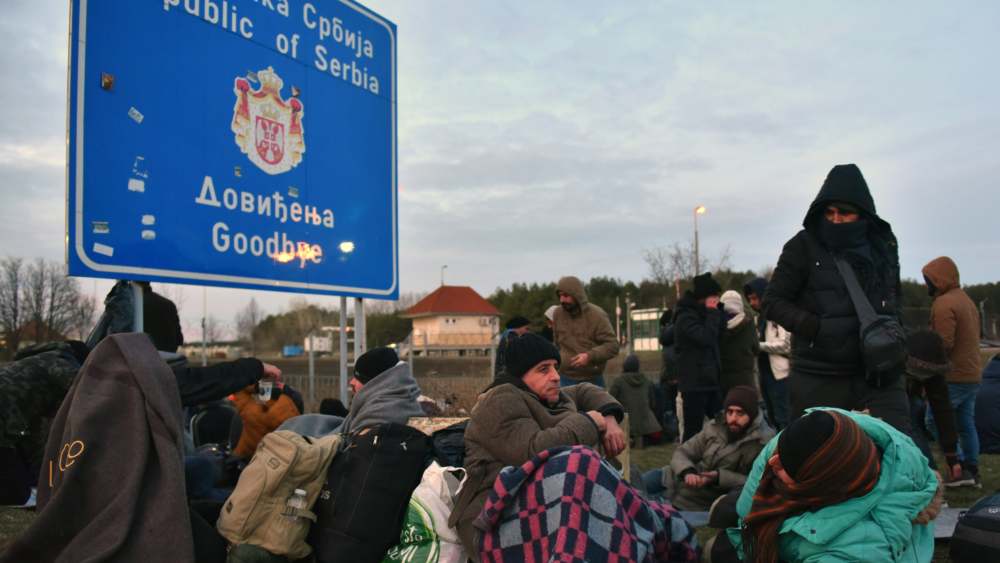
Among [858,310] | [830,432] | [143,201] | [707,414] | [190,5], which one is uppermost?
[190,5]

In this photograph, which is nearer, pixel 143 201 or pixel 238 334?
pixel 143 201

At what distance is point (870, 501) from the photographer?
2.92 meters

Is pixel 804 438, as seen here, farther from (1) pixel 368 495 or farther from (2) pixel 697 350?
(2) pixel 697 350

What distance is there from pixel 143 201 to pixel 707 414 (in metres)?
5.37

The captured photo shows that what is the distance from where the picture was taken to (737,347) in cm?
764

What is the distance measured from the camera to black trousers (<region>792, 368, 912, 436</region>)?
12.4 feet

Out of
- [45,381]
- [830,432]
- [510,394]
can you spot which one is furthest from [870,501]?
[45,381]

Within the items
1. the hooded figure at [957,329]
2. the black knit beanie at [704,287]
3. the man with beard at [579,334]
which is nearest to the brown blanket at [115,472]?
the man with beard at [579,334]

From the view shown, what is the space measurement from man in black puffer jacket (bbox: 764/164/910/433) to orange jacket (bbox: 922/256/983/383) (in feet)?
9.15

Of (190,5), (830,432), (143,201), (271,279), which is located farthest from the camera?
(271,279)

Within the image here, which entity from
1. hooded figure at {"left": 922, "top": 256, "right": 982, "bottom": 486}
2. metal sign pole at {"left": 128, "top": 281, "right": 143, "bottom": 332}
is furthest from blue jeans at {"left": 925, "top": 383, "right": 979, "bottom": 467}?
metal sign pole at {"left": 128, "top": 281, "right": 143, "bottom": 332}

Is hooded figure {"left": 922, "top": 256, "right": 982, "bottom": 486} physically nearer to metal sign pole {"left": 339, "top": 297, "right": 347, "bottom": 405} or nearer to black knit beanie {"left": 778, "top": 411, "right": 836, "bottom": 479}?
black knit beanie {"left": 778, "top": 411, "right": 836, "bottom": 479}

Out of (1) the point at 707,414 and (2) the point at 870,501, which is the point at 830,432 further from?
A: (1) the point at 707,414

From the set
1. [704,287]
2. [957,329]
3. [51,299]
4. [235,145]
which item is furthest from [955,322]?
[51,299]
